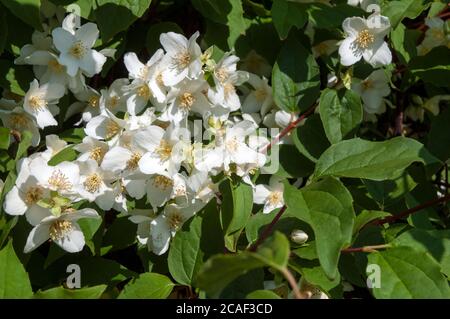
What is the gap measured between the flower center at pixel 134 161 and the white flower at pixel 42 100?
13.8 inches

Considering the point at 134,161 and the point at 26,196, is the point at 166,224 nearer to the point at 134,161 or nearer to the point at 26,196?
the point at 134,161

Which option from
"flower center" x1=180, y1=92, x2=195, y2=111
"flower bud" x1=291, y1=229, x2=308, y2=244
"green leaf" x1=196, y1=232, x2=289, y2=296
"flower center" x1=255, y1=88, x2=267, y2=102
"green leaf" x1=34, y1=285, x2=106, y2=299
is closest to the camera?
"green leaf" x1=196, y1=232, x2=289, y2=296

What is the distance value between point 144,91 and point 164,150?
28 centimetres

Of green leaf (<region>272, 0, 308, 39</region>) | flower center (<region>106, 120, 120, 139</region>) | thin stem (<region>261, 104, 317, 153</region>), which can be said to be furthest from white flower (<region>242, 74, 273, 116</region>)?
flower center (<region>106, 120, 120, 139</region>)

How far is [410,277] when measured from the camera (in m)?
1.40

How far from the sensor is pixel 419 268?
4.60 feet

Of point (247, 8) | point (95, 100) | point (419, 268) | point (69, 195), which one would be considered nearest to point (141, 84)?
point (95, 100)

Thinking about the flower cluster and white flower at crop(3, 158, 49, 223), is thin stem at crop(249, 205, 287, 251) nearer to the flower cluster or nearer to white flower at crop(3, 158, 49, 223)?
the flower cluster

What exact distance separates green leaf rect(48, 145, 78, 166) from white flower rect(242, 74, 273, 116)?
1.78 ft

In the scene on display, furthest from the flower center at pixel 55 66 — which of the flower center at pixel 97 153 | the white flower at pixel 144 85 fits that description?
the flower center at pixel 97 153

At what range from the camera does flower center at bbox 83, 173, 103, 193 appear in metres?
1.57
